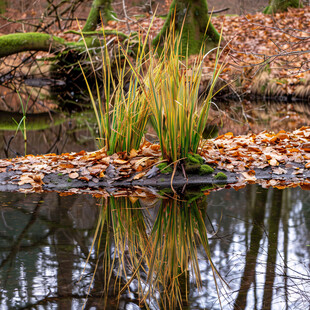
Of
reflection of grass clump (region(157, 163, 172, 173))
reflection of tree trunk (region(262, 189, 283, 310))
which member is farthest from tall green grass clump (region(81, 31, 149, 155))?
Result: reflection of tree trunk (region(262, 189, 283, 310))

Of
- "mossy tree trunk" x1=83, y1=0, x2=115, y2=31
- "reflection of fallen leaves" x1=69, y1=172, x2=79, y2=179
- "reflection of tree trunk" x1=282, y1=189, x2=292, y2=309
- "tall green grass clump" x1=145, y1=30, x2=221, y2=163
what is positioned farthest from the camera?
"mossy tree trunk" x1=83, y1=0, x2=115, y2=31

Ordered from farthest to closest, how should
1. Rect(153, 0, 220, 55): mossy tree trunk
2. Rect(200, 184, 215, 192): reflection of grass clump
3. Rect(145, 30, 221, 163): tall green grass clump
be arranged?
Answer: Rect(153, 0, 220, 55): mossy tree trunk < Rect(200, 184, 215, 192): reflection of grass clump < Rect(145, 30, 221, 163): tall green grass clump

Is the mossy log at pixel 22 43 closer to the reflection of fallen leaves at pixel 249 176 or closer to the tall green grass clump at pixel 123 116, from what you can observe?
the tall green grass clump at pixel 123 116

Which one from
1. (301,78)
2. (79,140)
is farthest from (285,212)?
(301,78)

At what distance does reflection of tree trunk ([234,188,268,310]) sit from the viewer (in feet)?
6.88

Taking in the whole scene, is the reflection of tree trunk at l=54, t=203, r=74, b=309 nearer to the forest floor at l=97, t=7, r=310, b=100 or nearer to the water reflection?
the water reflection

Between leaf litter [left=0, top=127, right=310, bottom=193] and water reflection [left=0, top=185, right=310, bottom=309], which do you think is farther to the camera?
leaf litter [left=0, top=127, right=310, bottom=193]

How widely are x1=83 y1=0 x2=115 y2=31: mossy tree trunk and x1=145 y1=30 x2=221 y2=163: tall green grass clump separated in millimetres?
10967

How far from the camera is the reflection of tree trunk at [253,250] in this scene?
82.6 inches

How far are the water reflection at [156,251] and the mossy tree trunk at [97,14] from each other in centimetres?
1161

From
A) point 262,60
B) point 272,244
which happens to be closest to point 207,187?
point 272,244

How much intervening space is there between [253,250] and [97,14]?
13.6 meters

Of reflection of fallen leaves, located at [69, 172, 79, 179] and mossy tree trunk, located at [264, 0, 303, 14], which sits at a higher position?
mossy tree trunk, located at [264, 0, 303, 14]

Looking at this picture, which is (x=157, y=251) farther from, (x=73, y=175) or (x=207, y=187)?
(x=73, y=175)
